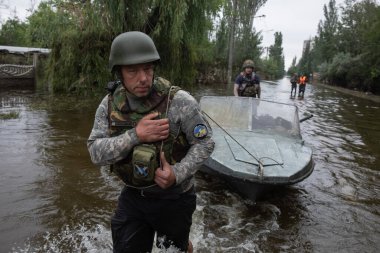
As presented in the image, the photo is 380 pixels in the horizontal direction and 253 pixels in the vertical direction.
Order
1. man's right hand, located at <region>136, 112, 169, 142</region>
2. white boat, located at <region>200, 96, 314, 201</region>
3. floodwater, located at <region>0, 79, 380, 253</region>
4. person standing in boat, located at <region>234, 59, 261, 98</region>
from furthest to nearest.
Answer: person standing in boat, located at <region>234, 59, 261, 98</region>, white boat, located at <region>200, 96, 314, 201</region>, floodwater, located at <region>0, 79, 380, 253</region>, man's right hand, located at <region>136, 112, 169, 142</region>

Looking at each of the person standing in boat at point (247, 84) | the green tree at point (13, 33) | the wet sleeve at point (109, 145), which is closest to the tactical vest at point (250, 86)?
the person standing in boat at point (247, 84)

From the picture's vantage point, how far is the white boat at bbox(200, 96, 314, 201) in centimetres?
473

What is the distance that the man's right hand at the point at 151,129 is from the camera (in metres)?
1.92

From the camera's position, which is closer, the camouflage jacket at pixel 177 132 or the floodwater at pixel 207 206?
the camouflage jacket at pixel 177 132

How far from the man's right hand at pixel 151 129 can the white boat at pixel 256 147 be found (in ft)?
8.23

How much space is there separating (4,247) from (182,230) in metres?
2.52

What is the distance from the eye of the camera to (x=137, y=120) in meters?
2.11

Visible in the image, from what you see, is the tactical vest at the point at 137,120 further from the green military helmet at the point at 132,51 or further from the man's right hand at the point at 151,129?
the green military helmet at the point at 132,51

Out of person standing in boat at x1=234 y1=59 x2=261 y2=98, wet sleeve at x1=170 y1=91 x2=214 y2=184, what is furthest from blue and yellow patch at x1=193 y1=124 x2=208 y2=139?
person standing in boat at x1=234 y1=59 x2=261 y2=98

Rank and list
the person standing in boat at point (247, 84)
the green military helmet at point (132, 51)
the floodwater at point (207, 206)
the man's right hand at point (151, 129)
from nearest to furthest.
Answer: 1. the man's right hand at point (151, 129)
2. the green military helmet at point (132, 51)
3. the floodwater at point (207, 206)
4. the person standing in boat at point (247, 84)

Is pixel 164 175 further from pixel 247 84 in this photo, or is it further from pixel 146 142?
pixel 247 84

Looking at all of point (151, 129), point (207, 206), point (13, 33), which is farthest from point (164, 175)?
point (13, 33)

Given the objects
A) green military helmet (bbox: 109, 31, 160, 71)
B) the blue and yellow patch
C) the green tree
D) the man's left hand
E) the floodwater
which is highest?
the green tree

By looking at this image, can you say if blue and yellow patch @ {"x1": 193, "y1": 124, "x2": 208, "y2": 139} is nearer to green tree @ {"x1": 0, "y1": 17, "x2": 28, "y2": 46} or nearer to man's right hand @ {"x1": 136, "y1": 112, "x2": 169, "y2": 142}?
man's right hand @ {"x1": 136, "y1": 112, "x2": 169, "y2": 142}
